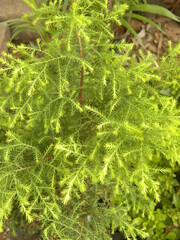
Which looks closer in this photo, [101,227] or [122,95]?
[122,95]

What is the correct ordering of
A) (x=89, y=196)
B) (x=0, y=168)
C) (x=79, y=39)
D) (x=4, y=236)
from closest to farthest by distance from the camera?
(x=79, y=39) → (x=0, y=168) → (x=89, y=196) → (x=4, y=236)

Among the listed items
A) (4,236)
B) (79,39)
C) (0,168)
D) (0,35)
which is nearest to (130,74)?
(79,39)

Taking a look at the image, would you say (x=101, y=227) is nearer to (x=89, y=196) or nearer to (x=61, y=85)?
(x=89, y=196)

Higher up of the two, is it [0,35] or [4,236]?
[0,35]


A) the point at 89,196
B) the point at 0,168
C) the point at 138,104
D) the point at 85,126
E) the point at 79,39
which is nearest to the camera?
the point at 79,39

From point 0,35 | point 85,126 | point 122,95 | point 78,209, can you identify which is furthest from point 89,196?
point 0,35

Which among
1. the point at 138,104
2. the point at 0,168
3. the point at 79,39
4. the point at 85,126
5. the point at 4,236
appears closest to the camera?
the point at 79,39

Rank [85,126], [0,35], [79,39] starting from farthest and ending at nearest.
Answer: [0,35]
[85,126]
[79,39]

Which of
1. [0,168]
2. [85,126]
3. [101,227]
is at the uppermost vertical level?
[85,126]

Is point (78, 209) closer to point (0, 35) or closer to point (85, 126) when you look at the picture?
point (85, 126)
